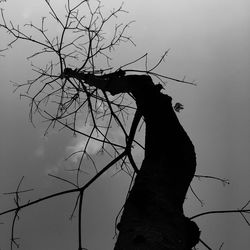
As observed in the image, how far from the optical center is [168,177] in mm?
2609

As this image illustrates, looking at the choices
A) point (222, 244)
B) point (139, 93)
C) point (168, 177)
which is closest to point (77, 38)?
point (139, 93)

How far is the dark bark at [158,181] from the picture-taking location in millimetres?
2143

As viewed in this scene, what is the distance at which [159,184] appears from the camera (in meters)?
2.51

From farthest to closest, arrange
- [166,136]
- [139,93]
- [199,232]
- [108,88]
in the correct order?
[108,88] → [139,93] → [166,136] → [199,232]

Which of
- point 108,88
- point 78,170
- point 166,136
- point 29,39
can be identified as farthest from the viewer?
point 78,170

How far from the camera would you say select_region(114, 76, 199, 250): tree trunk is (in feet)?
7.01

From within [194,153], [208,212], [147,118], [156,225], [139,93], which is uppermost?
[139,93]

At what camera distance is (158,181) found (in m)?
2.53

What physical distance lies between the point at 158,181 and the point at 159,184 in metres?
0.03

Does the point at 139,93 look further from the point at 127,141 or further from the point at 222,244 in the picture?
the point at 222,244

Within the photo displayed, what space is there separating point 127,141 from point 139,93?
0.47 m

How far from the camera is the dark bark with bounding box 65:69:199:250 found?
2143 mm

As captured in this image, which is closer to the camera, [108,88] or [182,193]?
[182,193]

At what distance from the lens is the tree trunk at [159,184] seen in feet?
7.01
